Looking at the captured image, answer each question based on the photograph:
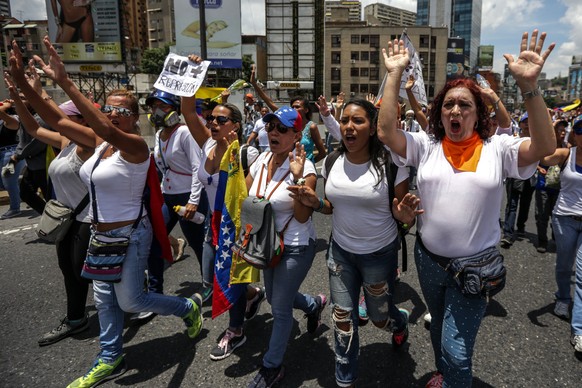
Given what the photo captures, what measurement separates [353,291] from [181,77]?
98.1 inches

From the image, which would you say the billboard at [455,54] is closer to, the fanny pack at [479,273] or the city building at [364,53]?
the city building at [364,53]

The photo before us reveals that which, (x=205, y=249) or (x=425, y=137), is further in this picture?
(x=205, y=249)

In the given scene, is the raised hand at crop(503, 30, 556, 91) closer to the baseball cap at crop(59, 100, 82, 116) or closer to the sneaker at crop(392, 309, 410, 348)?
the sneaker at crop(392, 309, 410, 348)

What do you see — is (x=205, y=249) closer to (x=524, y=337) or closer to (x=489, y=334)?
(x=489, y=334)

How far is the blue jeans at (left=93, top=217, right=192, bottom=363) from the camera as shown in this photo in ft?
9.99

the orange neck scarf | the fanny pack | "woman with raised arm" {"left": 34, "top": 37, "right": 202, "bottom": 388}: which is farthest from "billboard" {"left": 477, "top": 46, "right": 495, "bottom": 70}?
"woman with raised arm" {"left": 34, "top": 37, "right": 202, "bottom": 388}

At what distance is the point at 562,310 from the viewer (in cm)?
393

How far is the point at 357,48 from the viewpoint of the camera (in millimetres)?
68500

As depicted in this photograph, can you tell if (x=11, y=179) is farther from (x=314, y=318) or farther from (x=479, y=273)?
(x=479, y=273)

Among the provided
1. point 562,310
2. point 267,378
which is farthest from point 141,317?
point 562,310

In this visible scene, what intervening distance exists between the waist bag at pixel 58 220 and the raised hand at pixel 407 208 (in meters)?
2.50

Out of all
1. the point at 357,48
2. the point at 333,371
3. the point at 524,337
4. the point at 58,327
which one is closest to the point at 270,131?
the point at 333,371

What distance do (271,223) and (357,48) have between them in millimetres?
70924

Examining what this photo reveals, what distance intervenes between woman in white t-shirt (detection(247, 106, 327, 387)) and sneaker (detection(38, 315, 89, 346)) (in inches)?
71.8
